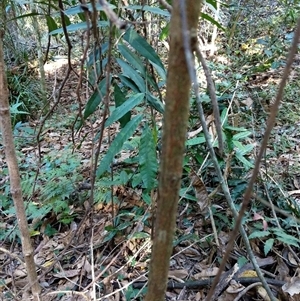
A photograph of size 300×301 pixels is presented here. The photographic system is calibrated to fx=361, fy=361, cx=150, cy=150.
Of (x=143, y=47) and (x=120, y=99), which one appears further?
(x=120, y=99)

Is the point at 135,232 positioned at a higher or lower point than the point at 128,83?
lower

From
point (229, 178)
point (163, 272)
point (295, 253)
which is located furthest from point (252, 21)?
point (163, 272)

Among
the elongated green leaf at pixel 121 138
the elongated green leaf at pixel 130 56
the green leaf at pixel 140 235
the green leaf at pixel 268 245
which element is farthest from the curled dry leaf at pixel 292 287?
the elongated green leaf at pixel 130 56

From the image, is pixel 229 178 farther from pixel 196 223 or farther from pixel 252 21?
pixel 252 21

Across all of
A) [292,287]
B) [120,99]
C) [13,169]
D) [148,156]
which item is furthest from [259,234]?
[13,169]

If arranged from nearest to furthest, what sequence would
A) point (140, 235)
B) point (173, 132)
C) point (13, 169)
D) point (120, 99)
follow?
point (173, 132)
point (13, 169)
point (120, 99)
point (140, 235)

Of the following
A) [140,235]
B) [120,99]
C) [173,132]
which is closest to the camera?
[173,132]

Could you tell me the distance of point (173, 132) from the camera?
41cm

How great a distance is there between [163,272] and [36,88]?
3.21 meters

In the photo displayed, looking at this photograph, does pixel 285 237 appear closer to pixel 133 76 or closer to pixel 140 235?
pixel 140 235

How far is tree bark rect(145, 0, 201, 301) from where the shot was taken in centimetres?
38

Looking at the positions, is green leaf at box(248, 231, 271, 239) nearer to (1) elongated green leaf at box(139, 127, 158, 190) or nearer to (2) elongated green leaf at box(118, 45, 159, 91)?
(1) elongated green leaf at box(139, 127, 158, 190)

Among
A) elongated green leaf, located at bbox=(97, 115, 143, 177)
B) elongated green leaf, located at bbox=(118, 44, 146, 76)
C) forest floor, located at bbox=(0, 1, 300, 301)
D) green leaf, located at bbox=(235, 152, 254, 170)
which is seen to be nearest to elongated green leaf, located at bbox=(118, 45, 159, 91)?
elongated green leaf, located at bbox=(118, 44, 146, 76)

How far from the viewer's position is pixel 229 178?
154 cm
